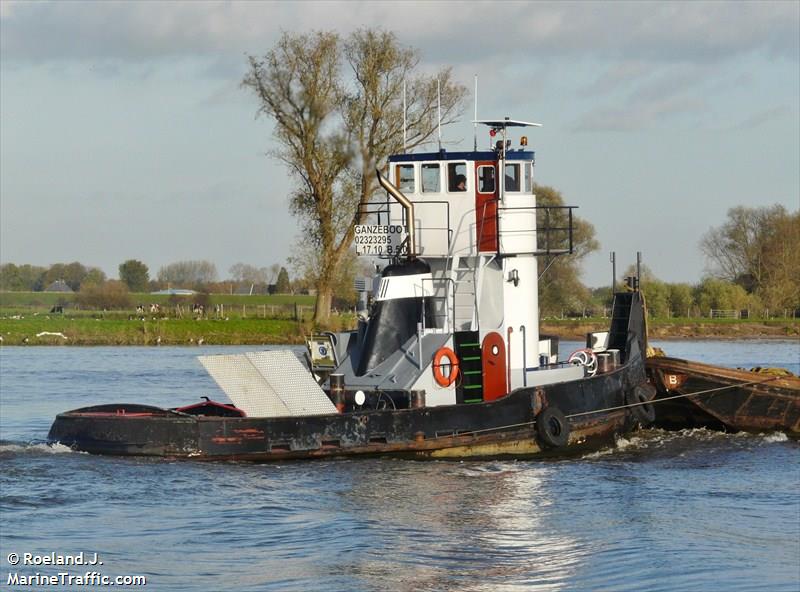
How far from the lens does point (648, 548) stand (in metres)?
14.3

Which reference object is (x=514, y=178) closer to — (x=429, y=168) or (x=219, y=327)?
(x=429, y=168)

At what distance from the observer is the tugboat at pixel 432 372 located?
62.5 feet

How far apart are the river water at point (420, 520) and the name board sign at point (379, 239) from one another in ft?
11.5

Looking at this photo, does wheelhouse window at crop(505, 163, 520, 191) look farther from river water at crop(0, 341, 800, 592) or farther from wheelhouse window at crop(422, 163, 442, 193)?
river water at crop(0, 341, 800, 592)

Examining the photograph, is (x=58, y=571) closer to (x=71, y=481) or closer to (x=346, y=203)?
(x=71, y=481)

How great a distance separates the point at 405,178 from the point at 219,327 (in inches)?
1367

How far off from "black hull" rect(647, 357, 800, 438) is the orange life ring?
4.88m

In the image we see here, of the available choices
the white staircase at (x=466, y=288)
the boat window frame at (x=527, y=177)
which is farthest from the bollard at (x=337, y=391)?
the boat window frame at (x=527, y=177)

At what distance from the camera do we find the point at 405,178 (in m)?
21.6

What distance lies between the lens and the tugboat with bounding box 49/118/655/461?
19047mm

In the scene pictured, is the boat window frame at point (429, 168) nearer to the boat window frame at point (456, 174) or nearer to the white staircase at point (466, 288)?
the boat window frame at point (456, 174)

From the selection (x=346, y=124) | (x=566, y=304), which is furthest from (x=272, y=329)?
(x=566, y=304)

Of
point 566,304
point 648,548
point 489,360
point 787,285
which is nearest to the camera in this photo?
point 648,548

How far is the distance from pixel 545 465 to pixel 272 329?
3523 centimetres
